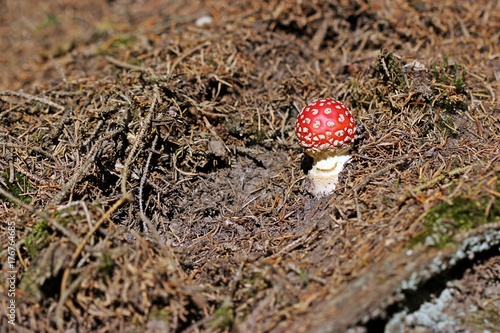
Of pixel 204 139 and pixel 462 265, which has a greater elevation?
pixel 204 139

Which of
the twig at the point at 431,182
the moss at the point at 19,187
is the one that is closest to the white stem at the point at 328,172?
the twig at the point at 431,182

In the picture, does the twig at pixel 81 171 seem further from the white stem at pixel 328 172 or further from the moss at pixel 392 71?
the moss at pixel 392 71

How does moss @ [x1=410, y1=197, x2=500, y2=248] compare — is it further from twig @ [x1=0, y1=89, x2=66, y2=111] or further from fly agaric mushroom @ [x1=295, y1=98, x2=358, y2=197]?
twig @ [x1=0, y1=89, x2=66, y2=111]

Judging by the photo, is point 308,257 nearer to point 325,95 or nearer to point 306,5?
point 325,95

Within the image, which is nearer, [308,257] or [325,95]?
[308,257]

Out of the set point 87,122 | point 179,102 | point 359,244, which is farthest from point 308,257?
point 87,122

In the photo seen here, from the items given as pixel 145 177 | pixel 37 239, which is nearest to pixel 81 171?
pixel 145 177
